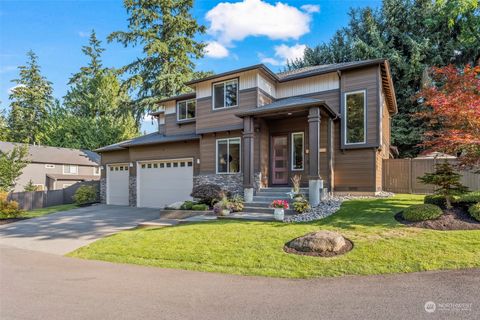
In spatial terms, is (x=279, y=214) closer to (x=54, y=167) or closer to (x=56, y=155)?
(x=54, y=167)

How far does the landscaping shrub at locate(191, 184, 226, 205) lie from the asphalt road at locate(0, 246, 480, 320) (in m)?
6.27

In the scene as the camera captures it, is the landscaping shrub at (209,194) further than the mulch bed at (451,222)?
Yes

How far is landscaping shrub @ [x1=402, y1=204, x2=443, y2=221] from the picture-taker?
733 centimetres

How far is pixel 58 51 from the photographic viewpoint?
13523 mm

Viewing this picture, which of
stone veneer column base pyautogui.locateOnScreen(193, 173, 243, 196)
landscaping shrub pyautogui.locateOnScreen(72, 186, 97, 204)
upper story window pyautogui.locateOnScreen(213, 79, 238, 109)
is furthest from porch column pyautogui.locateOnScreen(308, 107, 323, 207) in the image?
landscaping shrub pyautogui.locateOnScreen(72, 186, 97, 204)

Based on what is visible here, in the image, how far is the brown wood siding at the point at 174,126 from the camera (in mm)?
16672

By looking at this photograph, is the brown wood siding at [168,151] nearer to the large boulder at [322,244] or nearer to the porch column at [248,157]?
the porch column at [248,157]

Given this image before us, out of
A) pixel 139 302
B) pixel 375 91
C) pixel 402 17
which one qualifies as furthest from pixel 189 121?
pixel 402 17

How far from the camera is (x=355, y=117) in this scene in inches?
494

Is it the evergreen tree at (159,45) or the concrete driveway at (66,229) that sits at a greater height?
the evergreen tree at (159,45)

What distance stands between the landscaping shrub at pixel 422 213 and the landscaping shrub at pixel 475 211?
2.18 feet

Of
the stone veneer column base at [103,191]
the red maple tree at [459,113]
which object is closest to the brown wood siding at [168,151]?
the stone veneer column base at [103,191]

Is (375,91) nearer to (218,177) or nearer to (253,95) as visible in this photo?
(253,95)

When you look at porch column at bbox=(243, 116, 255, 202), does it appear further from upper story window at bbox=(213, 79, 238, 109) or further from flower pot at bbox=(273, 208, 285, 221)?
flower pot at bbox=(273, 208, 285, 221)
